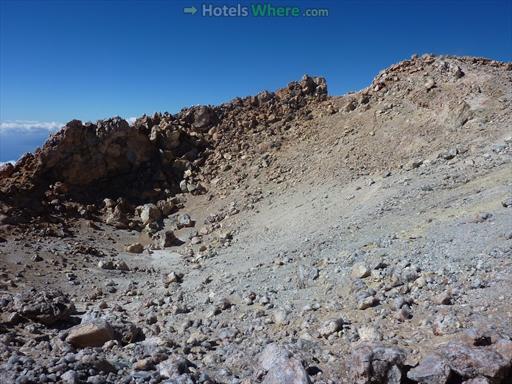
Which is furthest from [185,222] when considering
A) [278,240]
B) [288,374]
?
[288,374]

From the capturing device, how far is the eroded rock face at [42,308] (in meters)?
8.12

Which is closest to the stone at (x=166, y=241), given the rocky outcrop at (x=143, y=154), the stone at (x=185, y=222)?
the stone at (x=185, y=222)

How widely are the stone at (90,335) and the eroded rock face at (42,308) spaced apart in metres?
1.64

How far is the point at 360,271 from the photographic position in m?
7.93

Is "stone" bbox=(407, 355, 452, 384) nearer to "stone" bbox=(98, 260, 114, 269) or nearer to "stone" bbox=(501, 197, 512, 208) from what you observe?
Answer: "stone" bbox=(501, 197, 512, 208)

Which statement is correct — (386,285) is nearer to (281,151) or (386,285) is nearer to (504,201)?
(504,201)

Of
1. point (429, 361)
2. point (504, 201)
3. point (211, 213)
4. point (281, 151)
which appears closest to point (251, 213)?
point (211, 213)

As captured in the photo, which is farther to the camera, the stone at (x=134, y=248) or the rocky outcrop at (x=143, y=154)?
the rocky outcrop at (x=143, y=154)

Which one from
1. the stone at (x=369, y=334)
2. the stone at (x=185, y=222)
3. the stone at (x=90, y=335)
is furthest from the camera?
the stone at (x=185, y=222)

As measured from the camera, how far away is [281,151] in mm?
18797

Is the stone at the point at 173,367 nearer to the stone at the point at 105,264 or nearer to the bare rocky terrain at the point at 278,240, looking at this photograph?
the bare rocky terrain at the point at 278,240

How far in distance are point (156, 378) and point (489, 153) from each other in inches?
417

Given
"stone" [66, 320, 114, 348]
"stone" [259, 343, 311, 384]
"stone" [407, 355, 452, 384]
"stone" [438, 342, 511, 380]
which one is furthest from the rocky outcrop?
"stone" [438, 342, 511, 380]

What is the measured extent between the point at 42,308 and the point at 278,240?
20.2 ft
